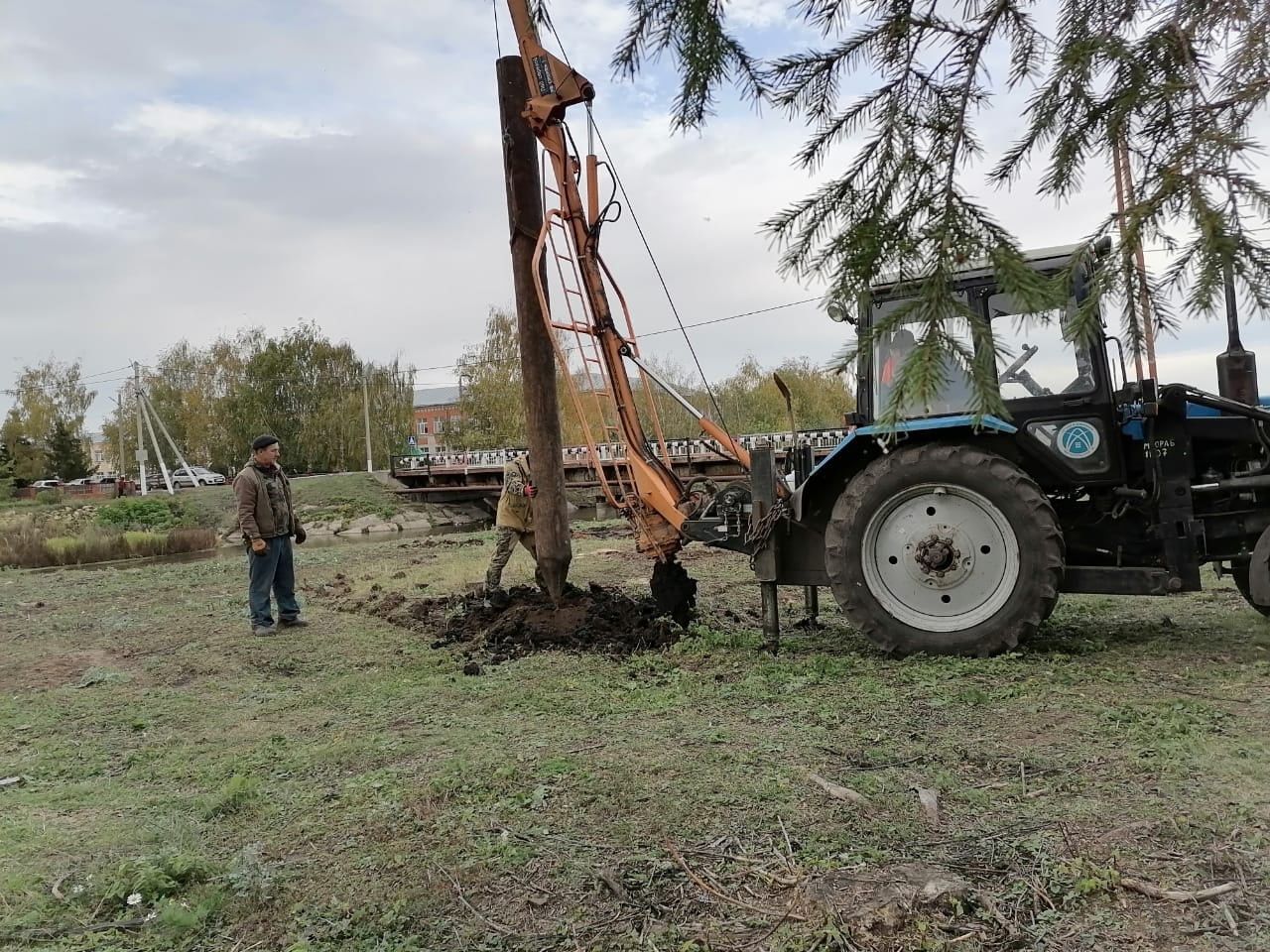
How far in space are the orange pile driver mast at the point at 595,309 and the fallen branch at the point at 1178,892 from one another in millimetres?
4302

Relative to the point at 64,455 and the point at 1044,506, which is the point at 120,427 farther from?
the point at 1044,506

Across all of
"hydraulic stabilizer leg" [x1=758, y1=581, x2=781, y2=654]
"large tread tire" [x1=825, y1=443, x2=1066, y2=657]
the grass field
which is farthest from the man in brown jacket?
"large tread tire" [x1=825, y1=443, x2=1066, y2=657]

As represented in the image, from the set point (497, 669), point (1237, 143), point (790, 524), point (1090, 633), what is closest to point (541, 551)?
point (497, 669)

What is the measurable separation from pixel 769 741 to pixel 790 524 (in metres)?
2.38

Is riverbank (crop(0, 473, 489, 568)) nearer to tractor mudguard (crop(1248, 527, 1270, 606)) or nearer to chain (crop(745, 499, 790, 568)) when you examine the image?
chain (crop(745, 499, 790, 568))

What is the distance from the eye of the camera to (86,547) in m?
20.3

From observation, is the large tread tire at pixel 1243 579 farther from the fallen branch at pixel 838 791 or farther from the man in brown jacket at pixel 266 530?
the man in brown jacket at pixel 266 530

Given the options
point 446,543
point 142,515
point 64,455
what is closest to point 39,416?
point 64,455

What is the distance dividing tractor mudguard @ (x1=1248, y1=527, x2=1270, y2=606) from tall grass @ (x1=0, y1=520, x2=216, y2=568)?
20.8 meters

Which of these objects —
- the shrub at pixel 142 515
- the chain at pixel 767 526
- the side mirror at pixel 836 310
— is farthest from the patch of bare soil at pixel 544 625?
the shrub at pixel 142 515

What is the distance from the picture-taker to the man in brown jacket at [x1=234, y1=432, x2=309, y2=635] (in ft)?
25.5

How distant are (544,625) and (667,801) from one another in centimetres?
368

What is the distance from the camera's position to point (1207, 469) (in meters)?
5.60

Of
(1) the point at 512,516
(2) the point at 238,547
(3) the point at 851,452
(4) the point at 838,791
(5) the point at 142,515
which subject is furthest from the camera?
(5) the point at 142,515
